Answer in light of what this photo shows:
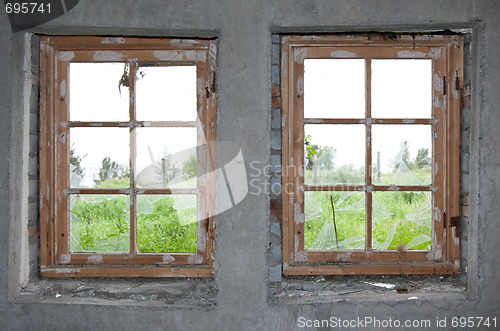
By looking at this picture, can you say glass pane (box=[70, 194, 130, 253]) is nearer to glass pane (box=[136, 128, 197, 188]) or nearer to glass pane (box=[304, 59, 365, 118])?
glass pane (box=[136, 128, 197, 188])

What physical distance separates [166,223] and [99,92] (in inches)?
29.6

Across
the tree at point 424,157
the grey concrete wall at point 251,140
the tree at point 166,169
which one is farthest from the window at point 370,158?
the tree at point 166,169

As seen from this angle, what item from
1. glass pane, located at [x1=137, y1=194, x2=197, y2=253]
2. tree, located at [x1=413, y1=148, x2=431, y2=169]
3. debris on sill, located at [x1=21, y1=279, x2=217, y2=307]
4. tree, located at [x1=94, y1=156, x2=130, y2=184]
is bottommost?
debris on sill, located at [x1=21, y1=279, x2=217, y2=307]

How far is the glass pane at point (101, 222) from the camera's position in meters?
1.60

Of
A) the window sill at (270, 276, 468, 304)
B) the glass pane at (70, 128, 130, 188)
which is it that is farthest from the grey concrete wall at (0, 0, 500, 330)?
the glass pane at (70, 128, 130, 188)

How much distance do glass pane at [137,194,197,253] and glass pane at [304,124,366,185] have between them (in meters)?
0.65

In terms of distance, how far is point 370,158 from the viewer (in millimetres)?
1590

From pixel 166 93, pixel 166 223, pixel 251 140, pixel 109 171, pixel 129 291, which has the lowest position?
pixel 129 291

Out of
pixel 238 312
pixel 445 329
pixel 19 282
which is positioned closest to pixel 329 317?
pixel 238 312

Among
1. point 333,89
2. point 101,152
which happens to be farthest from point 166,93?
point 333,89

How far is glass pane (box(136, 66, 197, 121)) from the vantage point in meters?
1.61

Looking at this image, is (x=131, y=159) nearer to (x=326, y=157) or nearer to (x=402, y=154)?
(x=326, y=157)

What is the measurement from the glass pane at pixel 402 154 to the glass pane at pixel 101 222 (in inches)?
50.8

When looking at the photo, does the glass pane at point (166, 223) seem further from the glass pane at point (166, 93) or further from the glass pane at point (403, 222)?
the glass pane at point (403, 222)
